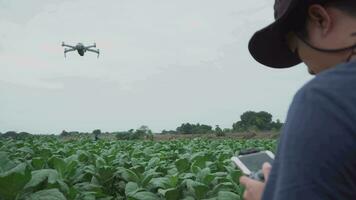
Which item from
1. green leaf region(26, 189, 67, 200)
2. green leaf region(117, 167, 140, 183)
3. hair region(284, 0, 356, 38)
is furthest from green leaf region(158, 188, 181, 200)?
hair region(284, 0, 356, 38)

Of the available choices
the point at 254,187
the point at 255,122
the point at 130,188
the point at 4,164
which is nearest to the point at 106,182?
the point at 130,188

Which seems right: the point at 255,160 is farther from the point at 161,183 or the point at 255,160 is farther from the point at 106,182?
the point at 106,182

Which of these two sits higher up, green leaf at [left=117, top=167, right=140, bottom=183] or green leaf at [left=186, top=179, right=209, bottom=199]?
green leaf at [left=117, top=167, right=140, bottom=183]


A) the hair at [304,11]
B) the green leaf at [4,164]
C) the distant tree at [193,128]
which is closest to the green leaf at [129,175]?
the green leaf at [4,164]

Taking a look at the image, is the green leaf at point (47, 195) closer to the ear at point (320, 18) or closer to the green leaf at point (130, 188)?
the green leaf at point (130, 188)

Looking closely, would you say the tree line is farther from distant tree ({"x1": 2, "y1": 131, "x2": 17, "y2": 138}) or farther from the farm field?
the farm field

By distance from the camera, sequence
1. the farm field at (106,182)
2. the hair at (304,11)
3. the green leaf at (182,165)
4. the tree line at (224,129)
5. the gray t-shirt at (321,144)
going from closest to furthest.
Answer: the gray t-shirt at (321,144), the hair at (304,11), the farm field at (106,182), the green leaf at (182,165), the tree line at (224,129)
